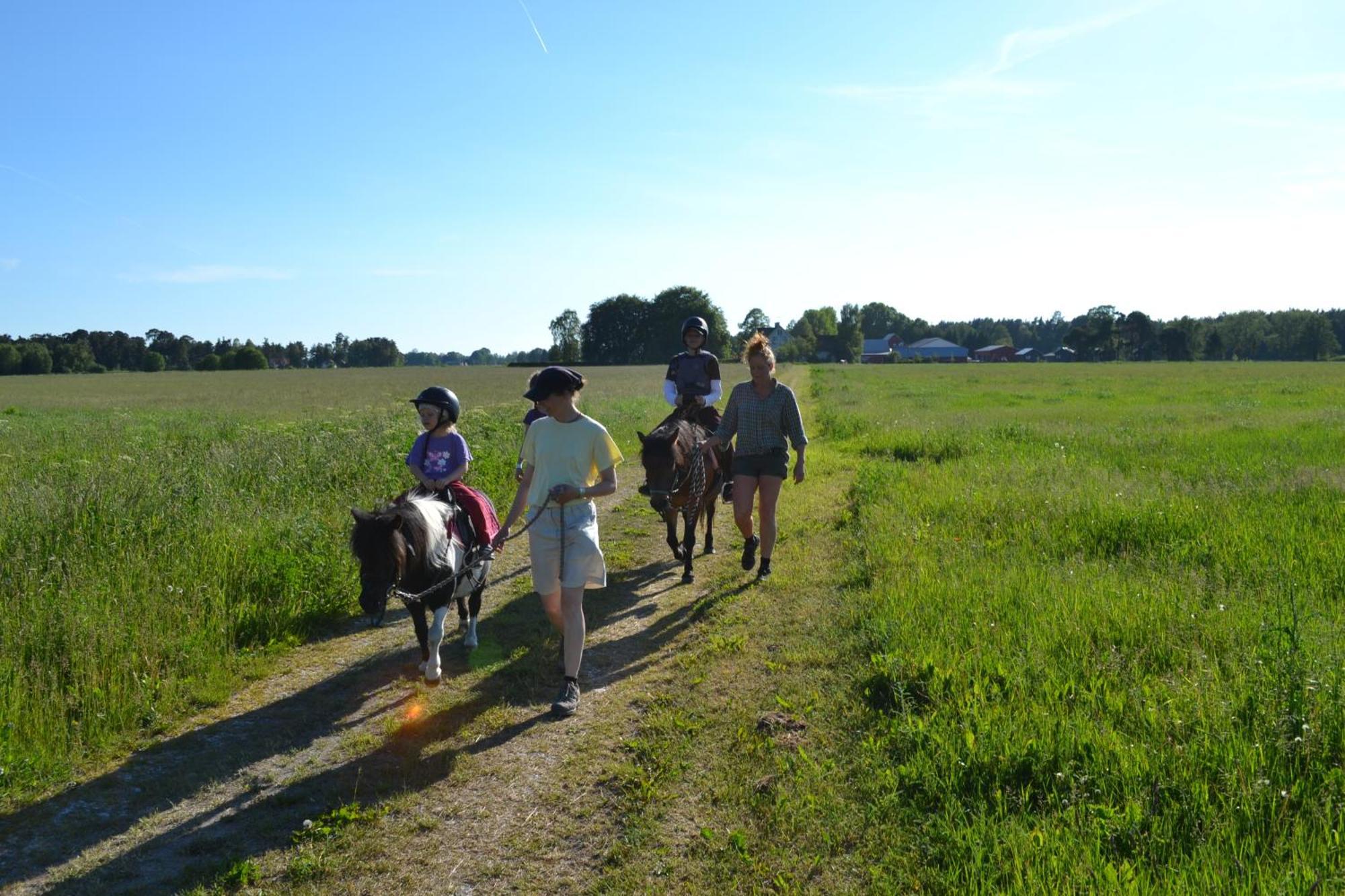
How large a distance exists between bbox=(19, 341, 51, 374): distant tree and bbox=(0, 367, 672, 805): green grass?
343 ft

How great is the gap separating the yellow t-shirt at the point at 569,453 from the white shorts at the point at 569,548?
0.15m

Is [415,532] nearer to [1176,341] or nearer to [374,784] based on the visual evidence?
[374,784]

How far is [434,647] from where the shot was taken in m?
5.23

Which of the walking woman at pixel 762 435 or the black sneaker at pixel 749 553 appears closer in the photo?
the walking woman at pixel 762 435

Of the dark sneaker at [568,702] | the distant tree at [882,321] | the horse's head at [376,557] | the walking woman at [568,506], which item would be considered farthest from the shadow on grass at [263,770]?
the distant tree at [882,321]

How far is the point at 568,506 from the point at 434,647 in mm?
Result: 1421

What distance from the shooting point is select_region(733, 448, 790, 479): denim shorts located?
7590 millimetres

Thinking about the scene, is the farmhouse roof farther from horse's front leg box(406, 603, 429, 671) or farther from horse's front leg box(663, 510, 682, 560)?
horse's front leg box(406, 603, 429, 671)

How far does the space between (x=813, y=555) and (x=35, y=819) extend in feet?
22.5

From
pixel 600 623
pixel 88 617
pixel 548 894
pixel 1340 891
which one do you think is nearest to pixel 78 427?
pixel 88 617

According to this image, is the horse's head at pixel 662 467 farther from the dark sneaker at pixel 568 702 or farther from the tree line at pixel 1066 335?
the tree line at pixel 1066 335

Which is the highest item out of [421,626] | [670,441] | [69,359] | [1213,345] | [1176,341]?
[69,359]

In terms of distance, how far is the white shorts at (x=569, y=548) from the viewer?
499 cm

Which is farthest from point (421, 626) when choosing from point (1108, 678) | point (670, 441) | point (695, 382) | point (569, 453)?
point (695, 382)
